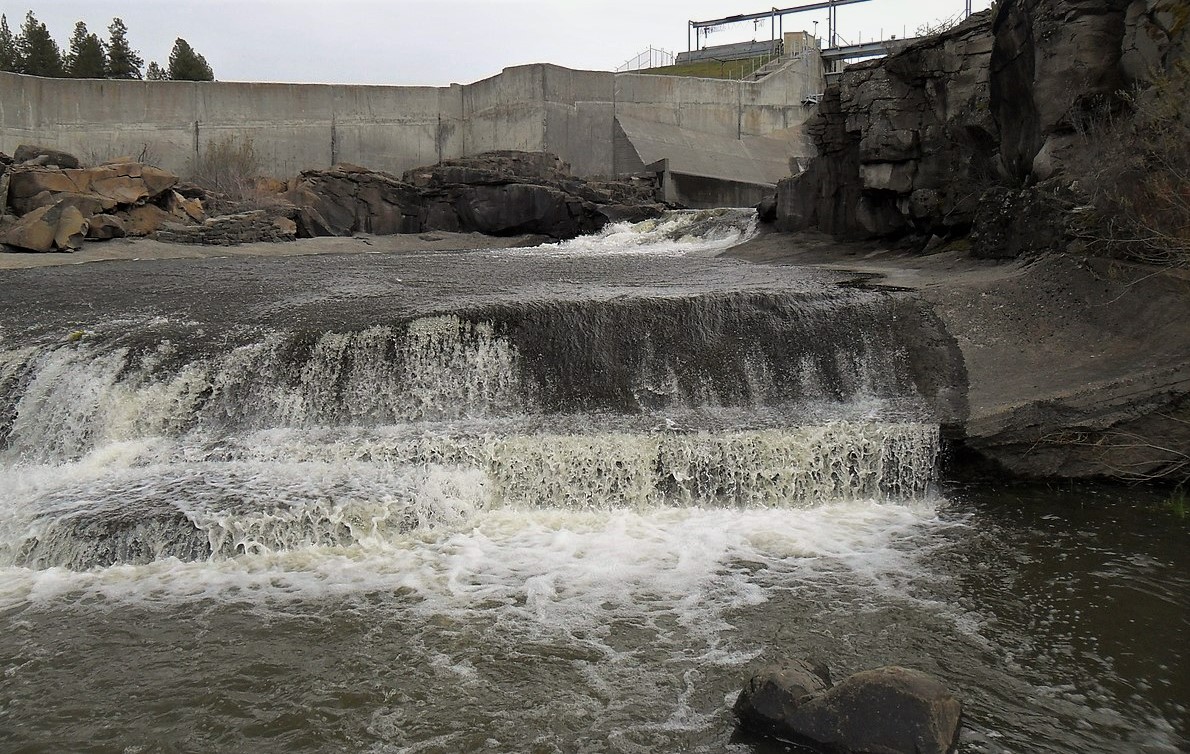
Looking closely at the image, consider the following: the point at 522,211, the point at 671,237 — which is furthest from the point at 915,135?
the point at 522,211

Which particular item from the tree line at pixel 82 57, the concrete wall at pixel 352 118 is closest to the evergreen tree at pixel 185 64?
the tree line at pixel 82 57

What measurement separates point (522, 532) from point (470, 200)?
848 inches

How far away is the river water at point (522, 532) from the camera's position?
5043mm

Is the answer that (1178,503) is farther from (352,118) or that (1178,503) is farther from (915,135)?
(352,118)

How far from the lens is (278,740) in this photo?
15.3 ft

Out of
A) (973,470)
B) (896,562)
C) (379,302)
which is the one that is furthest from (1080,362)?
(379,302)

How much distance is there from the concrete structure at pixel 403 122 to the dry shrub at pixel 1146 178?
20461 millimetres

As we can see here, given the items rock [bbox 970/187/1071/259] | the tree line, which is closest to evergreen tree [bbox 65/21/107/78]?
the tree line

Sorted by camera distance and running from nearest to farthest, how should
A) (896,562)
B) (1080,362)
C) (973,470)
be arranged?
(896,562) < (973,470) < (1080,362)

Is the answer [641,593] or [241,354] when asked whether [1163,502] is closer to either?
[641,593]

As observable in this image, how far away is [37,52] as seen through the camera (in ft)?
146

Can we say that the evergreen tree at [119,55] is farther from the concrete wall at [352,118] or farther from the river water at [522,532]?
the river water at [522,532]

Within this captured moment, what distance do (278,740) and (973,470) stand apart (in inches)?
261

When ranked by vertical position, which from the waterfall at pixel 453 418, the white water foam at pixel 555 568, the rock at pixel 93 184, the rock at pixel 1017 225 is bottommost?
the white water foam at pixel 555 568
